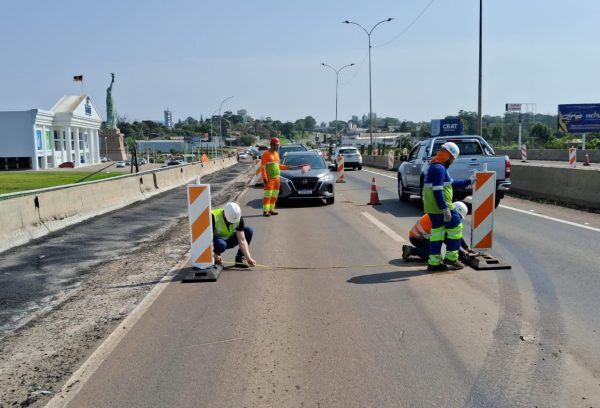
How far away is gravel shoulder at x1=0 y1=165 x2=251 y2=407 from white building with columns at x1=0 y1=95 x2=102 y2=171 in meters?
66.7

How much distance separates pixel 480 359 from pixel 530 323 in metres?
1.10

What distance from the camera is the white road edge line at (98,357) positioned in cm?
414

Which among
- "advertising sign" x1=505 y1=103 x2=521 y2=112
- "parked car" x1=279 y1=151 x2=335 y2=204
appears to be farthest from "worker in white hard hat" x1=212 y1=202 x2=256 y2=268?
"advertising sign" x1=505 y1=103 x2=521 y2=112

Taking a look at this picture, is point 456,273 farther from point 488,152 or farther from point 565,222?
point 488,152

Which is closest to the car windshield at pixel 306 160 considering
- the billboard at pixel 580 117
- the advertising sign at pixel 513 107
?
the billboard at pixel 580 117

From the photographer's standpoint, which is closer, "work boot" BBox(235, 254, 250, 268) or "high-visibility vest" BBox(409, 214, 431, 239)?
"high-visibility vest" BBox(409, 214, 431, 239)

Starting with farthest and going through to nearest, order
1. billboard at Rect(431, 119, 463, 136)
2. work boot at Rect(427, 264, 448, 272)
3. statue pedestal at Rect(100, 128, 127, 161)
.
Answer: statue pedestal at Rect(100, 128, 127, 161), billboard at Rect(431, 119, 463, 136), work boot at Rect(427, 264, 448, 272)

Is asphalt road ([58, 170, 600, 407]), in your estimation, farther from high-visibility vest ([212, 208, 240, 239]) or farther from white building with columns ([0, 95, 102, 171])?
white building with columns ([0, 95, 102, 171])

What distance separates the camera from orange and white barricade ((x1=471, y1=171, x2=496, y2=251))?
8.14m

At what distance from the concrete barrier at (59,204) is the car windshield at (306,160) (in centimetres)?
512

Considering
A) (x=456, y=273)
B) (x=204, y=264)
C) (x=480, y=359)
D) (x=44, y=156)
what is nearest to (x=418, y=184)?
(x=456, y=273)

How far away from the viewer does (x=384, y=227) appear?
473 inches

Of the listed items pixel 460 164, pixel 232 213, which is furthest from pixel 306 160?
pixel 232 213

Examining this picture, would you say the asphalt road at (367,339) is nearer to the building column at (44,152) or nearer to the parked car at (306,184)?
the parked car at (306,184)
